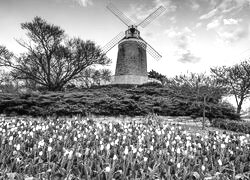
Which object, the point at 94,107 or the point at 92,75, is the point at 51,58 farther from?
the point at 94,107

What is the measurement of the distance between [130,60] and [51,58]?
34.2 feet

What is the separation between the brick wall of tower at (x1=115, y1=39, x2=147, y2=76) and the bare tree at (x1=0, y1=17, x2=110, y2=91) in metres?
3.46

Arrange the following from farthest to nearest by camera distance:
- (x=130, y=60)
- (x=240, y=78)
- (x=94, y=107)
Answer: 1. (x=130, y=60)
2. (x=240, y=78)
3. (x=94, y=107)

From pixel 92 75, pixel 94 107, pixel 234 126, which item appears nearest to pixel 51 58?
pixel 92 75

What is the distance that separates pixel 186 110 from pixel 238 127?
357 cm

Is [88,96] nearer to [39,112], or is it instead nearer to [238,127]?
[39,112]

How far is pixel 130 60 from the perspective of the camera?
28312 mm

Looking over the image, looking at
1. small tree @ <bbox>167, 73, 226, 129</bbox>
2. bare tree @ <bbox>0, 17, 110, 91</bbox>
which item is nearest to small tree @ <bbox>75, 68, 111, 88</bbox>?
bare tree @ <bbox>0, 17, 110, 91</bbox>

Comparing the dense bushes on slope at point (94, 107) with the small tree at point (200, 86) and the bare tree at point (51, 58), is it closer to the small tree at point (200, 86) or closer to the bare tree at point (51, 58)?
the small tree at point (200, 86)

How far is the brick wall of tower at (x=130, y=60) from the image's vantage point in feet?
92.4

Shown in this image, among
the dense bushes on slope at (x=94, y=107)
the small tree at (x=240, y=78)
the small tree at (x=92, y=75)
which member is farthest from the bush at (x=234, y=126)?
the small tree at (x=92, y=75)

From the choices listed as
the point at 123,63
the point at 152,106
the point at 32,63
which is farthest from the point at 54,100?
the point at 123,63

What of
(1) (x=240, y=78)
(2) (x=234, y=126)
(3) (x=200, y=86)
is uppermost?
(1) (x=240, y=78)

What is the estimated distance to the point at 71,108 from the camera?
1210 cm
